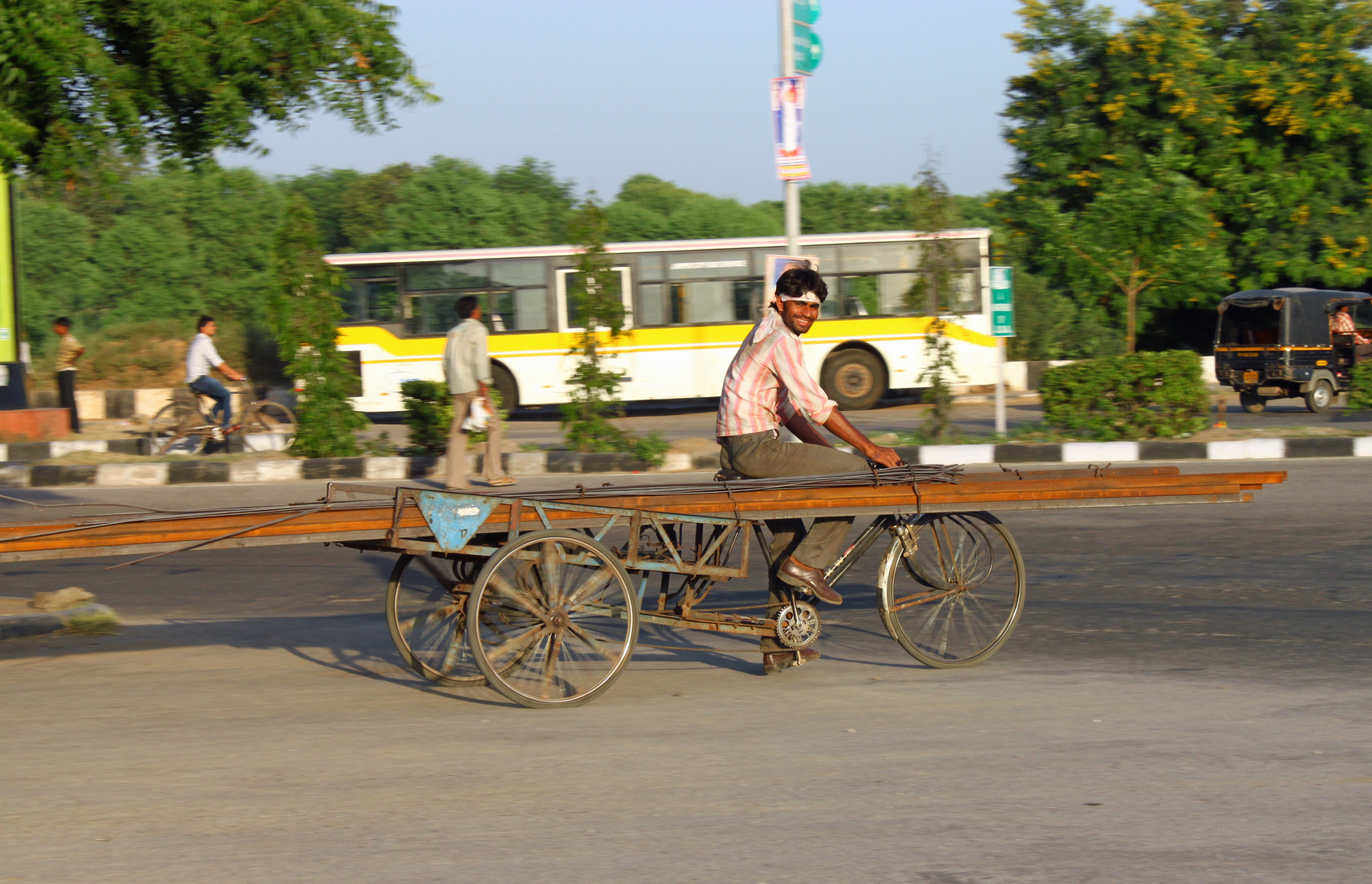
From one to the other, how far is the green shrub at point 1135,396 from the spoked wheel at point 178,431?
32.0ft

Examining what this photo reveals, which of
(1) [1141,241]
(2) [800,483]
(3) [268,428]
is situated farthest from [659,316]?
(2) [800,483]

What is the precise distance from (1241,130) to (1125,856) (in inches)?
998

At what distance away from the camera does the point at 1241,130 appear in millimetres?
25484

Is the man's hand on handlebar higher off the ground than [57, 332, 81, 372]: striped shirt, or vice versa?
[57, 332, 81, 372]: striped shirt

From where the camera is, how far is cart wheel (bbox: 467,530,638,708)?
4758 millimetres

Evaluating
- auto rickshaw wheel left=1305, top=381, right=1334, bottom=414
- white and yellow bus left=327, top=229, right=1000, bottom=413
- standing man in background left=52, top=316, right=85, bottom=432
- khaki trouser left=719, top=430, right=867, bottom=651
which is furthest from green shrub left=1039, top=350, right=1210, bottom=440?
standing man in background left=52, top=316, right=85, bottom=432

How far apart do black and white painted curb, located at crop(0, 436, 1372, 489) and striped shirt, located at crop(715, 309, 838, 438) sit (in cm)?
814

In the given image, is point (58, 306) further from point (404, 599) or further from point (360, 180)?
point (404, 599)

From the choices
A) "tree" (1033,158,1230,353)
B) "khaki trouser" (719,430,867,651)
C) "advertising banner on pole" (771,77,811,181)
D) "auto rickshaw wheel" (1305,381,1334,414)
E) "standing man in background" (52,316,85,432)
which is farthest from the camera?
"tree" (1033,158,1230,353)

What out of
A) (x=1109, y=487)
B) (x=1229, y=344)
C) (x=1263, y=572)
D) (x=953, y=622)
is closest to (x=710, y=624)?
(x=953, y=622)

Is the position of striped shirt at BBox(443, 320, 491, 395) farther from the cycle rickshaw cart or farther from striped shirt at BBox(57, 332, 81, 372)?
striped shirt at BBox(57, 332, 81, 372)

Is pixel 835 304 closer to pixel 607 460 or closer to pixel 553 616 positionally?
pixel 607 460

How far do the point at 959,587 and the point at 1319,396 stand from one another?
52.9 feet

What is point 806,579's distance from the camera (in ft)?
16.9
